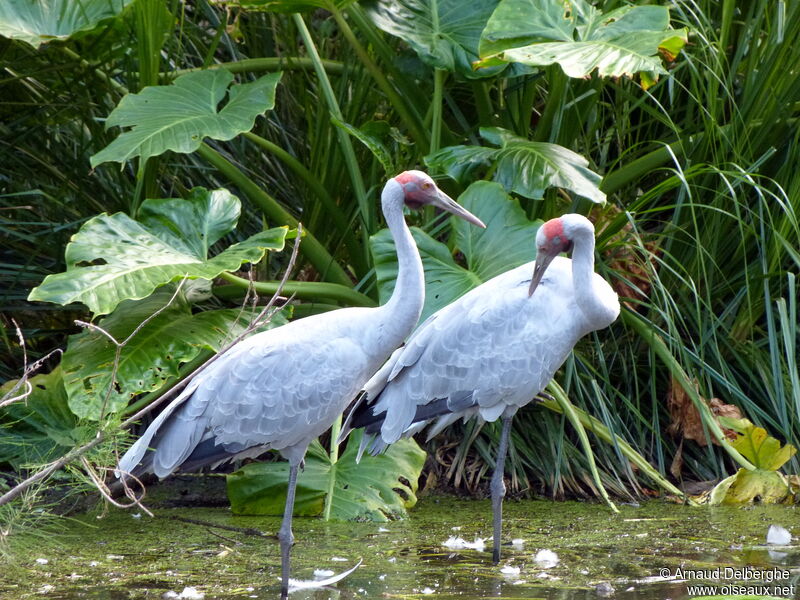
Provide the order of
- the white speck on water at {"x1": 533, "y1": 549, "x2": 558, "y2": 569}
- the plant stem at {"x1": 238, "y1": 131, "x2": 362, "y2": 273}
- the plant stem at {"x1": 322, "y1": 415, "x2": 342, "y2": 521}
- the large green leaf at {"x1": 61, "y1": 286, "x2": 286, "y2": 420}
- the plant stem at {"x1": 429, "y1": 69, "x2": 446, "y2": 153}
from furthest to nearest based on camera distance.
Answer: the plant stem at {"x1": 238, "y1": 131, "x2": 362, "y2": 273} → the plant stem at {"x1": 429, "y1": 69, "x2": 446, "y2": 153} → the plant stem at {"x1": 322, "y1": 415, "x2": 342, "y2": 521} → the large green leaf at {"x1": 61, "y1": 286, "x2": 286, "y2": 420} → the white speck on water at {"x1": 533, "y1": 549, "x2": 558, "y2": 569}

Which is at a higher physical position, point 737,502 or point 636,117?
point 636,117

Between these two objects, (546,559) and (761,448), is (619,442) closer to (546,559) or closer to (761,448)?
(761,448)

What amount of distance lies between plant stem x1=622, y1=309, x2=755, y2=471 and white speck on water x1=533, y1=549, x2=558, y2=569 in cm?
122

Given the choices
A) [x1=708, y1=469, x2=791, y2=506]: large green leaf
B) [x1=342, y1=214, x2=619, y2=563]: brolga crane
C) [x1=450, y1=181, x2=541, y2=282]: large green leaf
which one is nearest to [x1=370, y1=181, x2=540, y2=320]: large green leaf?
[x1=450, y1=181, x2=541, y2=282]: large green leaf

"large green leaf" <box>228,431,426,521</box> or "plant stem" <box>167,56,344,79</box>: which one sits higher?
"plant stem" <box>167,56,344,79</box>

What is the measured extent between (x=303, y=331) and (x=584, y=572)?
1.42m

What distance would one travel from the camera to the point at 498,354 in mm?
4312

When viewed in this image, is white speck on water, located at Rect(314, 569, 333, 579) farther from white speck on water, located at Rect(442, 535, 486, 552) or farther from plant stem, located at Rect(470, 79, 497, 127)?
plant stem, located at Rect(470, 79, 497, 127)

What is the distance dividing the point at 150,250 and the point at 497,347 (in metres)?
1.60

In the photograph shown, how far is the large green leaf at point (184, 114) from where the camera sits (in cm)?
456

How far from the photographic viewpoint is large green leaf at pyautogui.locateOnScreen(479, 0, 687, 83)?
4.30m

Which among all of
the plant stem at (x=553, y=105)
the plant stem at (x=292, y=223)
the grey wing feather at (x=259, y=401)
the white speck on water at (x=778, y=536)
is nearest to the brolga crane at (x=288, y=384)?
the grey wing feather at (x=259, y=401)

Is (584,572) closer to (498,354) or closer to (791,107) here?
(498,354)

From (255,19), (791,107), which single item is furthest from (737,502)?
(255,19)
